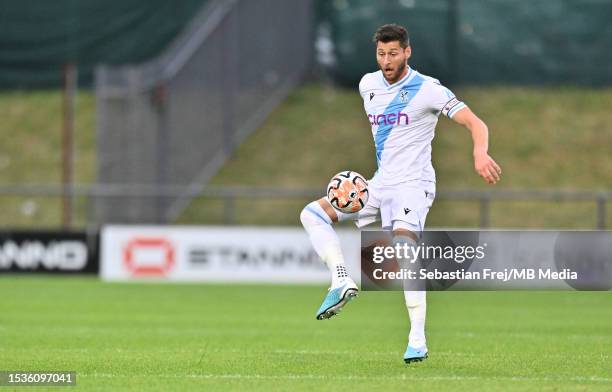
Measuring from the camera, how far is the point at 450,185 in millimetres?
28906

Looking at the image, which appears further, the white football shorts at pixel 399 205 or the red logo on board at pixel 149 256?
the red logo on board at pixel 149 256

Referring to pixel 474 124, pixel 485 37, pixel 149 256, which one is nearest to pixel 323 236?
pixel 474 124

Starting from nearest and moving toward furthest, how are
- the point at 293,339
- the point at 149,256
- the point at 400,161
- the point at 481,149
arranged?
the point at 481,149 < the point at 400,161 < the point at 293,339 < the point at 149,256

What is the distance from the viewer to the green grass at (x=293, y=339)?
9688mm

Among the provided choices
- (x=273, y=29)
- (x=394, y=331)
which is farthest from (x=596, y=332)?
(x=273, y=29)

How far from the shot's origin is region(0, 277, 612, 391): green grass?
9.69 meters

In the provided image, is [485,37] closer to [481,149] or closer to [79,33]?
[79,33]

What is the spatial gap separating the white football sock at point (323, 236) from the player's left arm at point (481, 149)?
4.27 ft

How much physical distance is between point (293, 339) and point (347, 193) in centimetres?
353

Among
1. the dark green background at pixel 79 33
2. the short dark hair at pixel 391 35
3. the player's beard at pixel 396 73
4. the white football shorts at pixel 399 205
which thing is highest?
the dark green background at pixel 79 33

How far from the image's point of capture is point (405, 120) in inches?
414

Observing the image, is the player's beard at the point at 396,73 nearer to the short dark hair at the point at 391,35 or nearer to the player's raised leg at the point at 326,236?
the short dark hair at the point at 391,35

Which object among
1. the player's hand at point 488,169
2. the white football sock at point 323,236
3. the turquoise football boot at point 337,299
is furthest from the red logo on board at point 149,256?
the player's hand at point 488,169

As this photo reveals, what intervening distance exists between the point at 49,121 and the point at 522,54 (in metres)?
11.6
